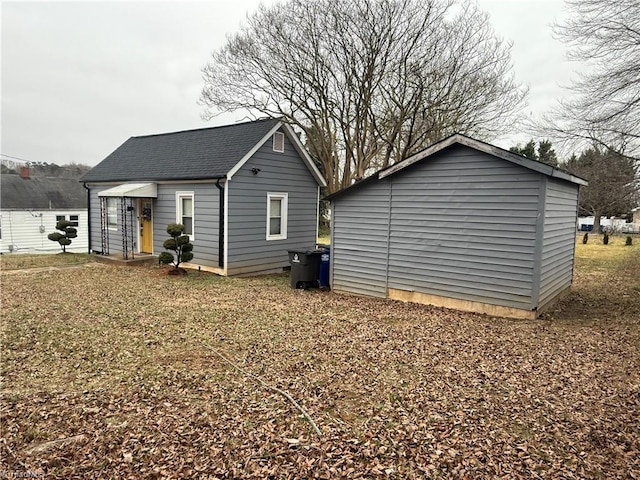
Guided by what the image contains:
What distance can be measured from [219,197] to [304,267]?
3443mm

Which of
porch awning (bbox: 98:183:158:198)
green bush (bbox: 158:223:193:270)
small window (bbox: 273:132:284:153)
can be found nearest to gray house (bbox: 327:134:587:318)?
small window (bbox: 273:132:284:153)

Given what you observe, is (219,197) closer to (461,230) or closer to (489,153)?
(461,230)

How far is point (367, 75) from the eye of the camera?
1733cm

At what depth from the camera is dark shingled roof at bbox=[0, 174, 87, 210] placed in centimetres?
2442

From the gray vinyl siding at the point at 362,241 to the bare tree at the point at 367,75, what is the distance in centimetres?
995

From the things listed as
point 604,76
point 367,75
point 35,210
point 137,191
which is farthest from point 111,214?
point 604,76

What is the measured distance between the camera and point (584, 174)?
11.9 m

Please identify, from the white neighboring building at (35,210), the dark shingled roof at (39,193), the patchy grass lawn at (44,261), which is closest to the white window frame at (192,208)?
the patchy grass lawn at (44,261)

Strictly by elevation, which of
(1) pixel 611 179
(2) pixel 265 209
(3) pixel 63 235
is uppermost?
(1) pixel 611 179

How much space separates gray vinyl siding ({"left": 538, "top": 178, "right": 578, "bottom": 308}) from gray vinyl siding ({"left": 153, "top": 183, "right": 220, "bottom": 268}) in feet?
27.4

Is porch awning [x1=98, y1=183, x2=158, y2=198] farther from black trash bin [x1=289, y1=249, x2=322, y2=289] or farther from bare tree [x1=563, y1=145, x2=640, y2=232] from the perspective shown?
bare tree [x1=563, y1=145, x2=640, y2=232]

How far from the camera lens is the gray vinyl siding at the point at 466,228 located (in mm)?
7395

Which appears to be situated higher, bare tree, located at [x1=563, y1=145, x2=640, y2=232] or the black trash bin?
bare tree, located at [x1=563, y1=145, x2=640, y2=232]

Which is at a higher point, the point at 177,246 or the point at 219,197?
the point at 219,197
